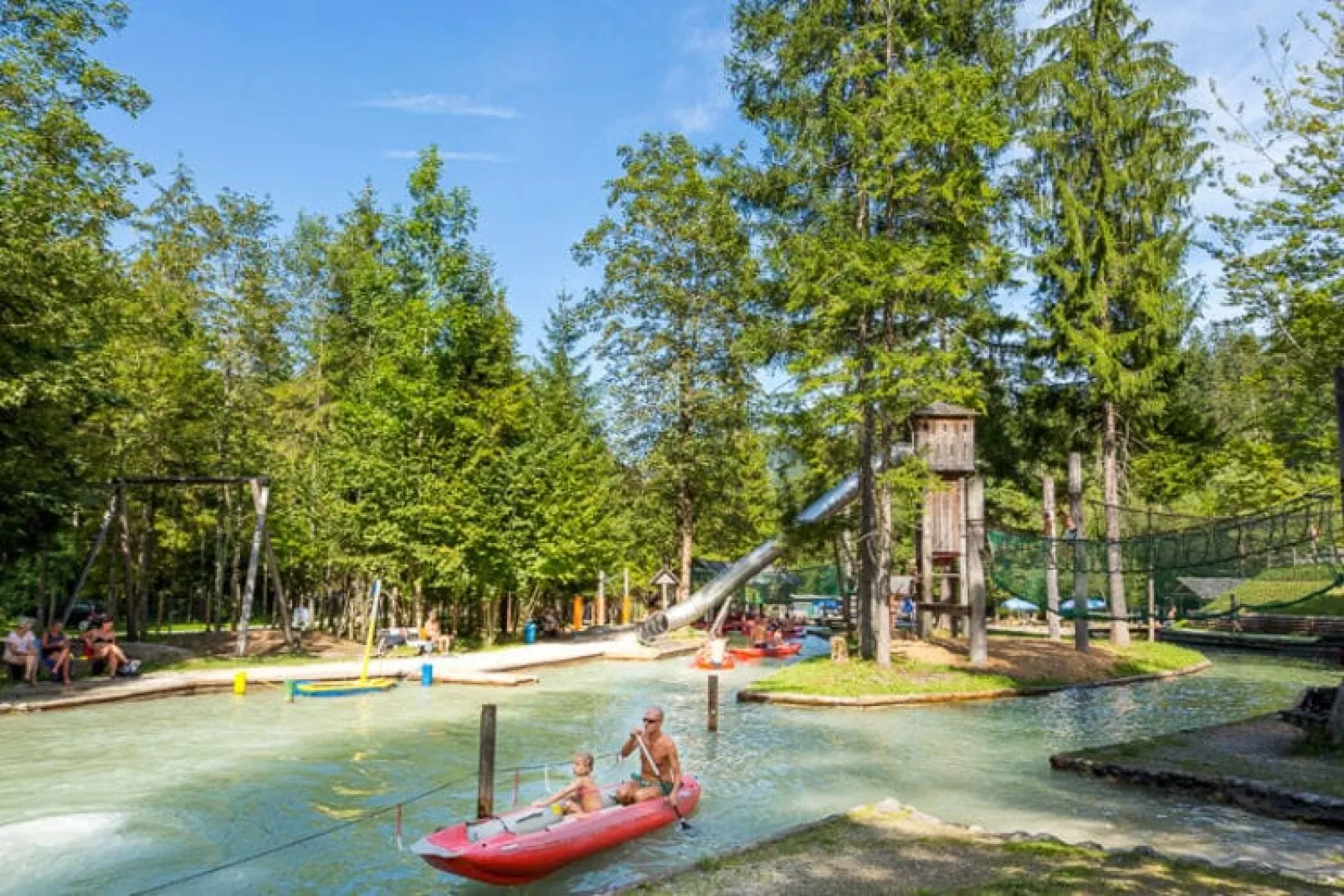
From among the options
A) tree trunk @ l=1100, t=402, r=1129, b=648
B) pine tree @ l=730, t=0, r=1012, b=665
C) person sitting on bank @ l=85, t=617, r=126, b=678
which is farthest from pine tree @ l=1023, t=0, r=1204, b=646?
person sitting on bank @ l=85, t=617, r=126, b=678

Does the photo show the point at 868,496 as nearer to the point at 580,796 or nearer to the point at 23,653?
the point at 580,796

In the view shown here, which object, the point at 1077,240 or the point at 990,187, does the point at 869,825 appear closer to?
the point at 990,187

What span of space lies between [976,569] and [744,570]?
826 cm

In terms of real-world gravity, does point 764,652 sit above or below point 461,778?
above

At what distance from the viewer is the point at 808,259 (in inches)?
857

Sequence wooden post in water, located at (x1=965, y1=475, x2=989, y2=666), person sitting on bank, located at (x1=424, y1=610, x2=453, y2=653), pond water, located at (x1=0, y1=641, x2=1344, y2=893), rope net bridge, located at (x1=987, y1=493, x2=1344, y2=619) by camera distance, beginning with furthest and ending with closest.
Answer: person sitting on bank, located at (x1=424, y1=610, x2=453, y2=653), wooden post in water, located at (x1=965, y1=475, x2=989, y2=666), rope net bridge, located at (x1=987, y1=493, x2=1344, y2=619), pond water, located at (x1=0, y1=641, x2=1344, y2=893)

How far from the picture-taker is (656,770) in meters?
11.7

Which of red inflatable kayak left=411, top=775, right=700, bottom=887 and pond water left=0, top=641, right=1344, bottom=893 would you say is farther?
pond water left=0, top=641, right=1344, bottom=893

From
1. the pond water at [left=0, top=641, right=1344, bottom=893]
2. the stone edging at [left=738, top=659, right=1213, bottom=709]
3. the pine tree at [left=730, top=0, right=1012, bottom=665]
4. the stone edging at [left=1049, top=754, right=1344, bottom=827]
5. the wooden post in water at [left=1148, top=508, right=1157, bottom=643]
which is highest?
the pine tree at [left=730, top=0, right=1012, bottom=665]

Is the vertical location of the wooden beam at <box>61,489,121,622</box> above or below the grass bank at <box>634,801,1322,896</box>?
above

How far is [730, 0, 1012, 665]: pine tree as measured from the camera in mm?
21594

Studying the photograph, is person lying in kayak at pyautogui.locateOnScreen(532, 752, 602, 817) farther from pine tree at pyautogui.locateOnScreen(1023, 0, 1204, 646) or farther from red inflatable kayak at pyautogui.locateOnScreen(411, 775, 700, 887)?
pine tree at pyautogui.locateOnScreen(1023, 0, 1204, 646)

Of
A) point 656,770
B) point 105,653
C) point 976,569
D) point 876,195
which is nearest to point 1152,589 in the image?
point 976,569

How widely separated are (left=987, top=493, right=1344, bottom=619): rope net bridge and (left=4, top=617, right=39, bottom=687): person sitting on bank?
2358 centimetres
